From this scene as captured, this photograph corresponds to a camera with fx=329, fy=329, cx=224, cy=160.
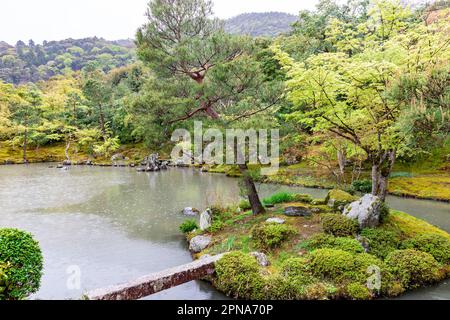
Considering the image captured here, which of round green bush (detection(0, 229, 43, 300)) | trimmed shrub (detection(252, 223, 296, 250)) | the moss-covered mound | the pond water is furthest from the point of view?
trimmed shrub (detection(252, 223, 296, 250))

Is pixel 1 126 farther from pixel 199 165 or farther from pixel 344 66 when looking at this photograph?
pixel 344 66

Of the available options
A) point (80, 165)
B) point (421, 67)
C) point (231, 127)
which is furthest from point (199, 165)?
point (421, 67)

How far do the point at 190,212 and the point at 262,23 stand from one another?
151m

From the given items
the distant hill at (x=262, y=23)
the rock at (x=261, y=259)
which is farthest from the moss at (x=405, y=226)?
the distant hill at (x=262, y=23)

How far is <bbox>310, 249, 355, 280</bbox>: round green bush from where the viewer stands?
24.6ft

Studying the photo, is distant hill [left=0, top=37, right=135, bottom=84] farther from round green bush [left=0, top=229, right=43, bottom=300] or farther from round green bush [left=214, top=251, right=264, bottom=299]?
round green bush [left=214, top=251, right=264, bottom=299]

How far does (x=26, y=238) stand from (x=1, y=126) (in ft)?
134

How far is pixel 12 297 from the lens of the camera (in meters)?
5.88

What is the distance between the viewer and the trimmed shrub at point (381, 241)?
8.47 metres

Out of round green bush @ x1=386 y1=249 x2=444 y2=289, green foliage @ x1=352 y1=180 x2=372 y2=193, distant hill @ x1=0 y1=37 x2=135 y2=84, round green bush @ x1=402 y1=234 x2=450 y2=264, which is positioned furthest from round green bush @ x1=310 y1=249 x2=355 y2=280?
distant hill @ x1=0 y1=37 x2=135 y2=84

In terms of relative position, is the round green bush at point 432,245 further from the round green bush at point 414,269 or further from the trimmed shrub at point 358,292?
the trimmed shrub at point 358,292

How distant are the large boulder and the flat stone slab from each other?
506 cm

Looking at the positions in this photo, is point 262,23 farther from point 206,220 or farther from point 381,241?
point 381,241

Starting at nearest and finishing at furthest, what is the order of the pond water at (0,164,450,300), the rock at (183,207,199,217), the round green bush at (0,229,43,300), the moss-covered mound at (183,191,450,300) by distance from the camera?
the round green bush at (0,229,43,300) → the moss-covered mound at (183,191,450,300) → the pond water at (0,164,450,300) → the rock at (183,207,199,217)
